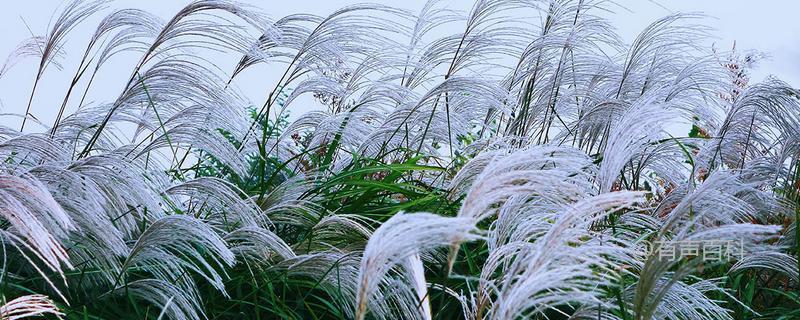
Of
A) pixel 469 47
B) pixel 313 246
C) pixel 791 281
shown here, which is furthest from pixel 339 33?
pixel 791 281

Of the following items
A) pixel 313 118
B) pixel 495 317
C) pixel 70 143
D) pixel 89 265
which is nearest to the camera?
pixel 495 317

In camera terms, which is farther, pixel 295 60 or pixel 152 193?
pixel 295 60

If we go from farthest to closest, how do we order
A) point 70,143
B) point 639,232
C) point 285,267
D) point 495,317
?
point 70,143
point 639,232
point 285,267
point 495,317

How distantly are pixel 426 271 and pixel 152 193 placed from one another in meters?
0.80

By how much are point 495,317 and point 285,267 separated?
2.95 ft

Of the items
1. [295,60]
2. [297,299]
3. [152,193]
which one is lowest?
[297,299]

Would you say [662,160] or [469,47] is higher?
[469,47]

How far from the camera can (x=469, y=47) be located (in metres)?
3.95

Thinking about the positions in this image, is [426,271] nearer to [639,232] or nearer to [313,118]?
[639,232]

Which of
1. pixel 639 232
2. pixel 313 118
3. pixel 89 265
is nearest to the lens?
pixel 89 265

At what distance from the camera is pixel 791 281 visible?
3.57 m

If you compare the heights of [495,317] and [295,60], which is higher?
[295,60]

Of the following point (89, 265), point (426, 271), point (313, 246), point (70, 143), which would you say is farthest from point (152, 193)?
point (70, 143)

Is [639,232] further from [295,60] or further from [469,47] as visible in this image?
[295,60]
